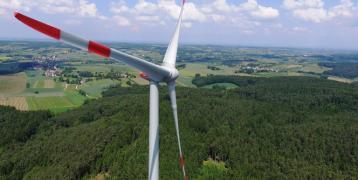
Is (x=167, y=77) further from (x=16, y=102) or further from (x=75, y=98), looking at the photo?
(x=75, y=98)

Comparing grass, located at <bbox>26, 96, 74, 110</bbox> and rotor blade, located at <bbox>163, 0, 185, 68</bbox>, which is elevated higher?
rotor blade, located at <bbox>163, 0, 185, 68</bbox>

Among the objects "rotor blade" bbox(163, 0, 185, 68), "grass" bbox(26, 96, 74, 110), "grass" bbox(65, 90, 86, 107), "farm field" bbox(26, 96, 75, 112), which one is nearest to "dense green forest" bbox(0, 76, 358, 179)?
"farm field" bbox(26, 96, 75, 112)

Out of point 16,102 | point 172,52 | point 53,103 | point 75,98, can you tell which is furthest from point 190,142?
point 16,102

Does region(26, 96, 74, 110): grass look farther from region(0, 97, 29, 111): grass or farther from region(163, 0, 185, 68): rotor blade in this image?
region(163, 0, 185, 68): rotor blade

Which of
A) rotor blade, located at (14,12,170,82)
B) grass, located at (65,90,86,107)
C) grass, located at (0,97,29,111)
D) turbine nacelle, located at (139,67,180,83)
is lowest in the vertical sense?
grass, located at (0,97,29,111)

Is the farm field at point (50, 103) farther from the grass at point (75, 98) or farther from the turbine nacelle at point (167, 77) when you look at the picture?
the turbine nacelle at point (167, 77)

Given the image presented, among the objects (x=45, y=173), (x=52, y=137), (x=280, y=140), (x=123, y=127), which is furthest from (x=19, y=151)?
(x=280, y=140)

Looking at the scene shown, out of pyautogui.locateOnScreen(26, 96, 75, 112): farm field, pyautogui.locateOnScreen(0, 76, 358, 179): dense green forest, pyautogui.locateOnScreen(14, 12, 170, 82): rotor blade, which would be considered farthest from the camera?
pyautogui.locateOnScreen(26, 96, 75, 112): farm field

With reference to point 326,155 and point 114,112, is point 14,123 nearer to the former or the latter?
point 114,112
